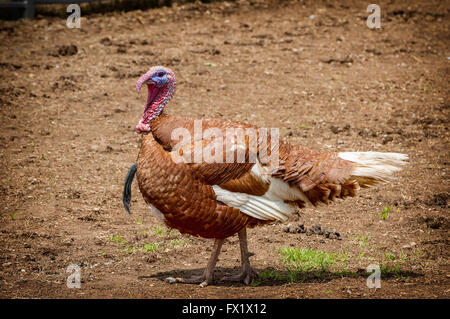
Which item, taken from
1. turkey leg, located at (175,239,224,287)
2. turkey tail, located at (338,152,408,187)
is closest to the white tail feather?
turkey tail, located at (338,152,408,187)

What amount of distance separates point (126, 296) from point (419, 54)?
7.84 metres

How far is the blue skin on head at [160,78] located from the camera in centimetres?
513

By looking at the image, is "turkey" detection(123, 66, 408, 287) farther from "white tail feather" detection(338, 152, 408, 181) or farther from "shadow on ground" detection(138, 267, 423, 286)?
"shadow on ground" detection(138, 267, 423, 286)

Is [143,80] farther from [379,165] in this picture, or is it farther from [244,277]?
[379,165]

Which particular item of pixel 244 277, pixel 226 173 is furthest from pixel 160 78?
pixel 244 277

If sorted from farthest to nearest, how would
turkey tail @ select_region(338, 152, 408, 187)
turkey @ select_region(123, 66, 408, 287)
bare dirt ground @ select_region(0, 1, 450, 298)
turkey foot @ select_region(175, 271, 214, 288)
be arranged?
bare dirt ground @ select_region(0, 1, 450, 298)
turkey foot @ select_region(175, 271, 214, 288)
turkey tail @ select_region(338, 152, 408, 187)
turkey @ select_region(123, 66, 408, 287)

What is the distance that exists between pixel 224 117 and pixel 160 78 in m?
3.47

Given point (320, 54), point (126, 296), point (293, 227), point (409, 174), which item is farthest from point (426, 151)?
point (126, 296)

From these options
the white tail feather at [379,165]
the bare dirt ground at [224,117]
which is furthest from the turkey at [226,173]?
the bare dirt ground at [224,117]

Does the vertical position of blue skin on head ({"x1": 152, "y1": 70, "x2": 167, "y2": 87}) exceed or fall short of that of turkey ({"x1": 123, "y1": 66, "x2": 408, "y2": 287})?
it exceeds it

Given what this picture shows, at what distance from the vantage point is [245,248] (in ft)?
17.2

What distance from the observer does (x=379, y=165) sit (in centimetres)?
504

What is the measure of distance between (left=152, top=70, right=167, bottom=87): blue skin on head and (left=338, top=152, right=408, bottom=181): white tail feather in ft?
5.75

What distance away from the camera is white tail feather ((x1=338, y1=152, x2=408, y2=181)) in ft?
16.5
